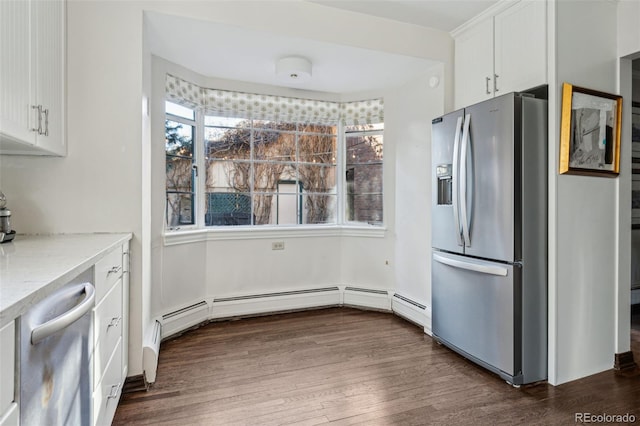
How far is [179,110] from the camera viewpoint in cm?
318

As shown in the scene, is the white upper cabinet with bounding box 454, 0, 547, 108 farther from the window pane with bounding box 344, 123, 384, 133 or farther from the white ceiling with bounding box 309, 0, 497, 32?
the window pane with bounding box 344, 123, 384, 133

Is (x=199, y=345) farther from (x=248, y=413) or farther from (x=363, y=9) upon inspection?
(x=363, y=9)

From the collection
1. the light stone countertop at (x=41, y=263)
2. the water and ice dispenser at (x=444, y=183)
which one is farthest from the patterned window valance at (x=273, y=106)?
the light stone countertop at (x=41, y=263)

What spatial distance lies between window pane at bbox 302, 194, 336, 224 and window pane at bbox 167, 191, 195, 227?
47.3 inches

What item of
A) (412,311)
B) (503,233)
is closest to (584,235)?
(503,233)

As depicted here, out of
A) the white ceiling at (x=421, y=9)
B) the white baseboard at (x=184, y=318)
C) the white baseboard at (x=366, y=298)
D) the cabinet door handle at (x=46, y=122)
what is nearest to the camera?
the cabinet door handle at (x=46, y=122)

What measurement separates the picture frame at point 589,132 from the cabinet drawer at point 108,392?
2.75 meters

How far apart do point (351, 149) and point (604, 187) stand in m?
2.34

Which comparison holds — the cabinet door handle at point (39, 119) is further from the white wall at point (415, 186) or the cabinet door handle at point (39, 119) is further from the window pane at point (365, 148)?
the window pane at point (365, 148)

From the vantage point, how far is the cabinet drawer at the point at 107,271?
144 cm

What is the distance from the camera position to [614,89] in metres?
2.40

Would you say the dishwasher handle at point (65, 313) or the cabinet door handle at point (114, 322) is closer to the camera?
the dishwasher handle at point (65, 313)

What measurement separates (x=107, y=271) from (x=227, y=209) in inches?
79.1

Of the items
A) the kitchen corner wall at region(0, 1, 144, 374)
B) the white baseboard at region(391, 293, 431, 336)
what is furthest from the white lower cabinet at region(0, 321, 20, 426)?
the white baseboard at region(391, 293, 431, 336)
